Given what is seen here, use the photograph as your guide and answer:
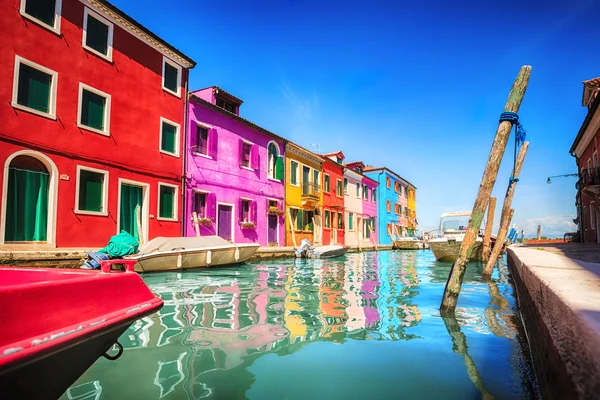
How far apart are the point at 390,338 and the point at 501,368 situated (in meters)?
1.09

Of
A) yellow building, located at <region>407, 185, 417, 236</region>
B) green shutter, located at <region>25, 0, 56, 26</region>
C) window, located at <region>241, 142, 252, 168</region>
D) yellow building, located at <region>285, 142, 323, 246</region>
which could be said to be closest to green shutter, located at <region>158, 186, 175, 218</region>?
window, located at <region>241, 142, 252, 168</region>

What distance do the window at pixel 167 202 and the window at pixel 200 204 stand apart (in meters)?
1.18

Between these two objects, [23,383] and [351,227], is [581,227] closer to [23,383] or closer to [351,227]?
[351,227]

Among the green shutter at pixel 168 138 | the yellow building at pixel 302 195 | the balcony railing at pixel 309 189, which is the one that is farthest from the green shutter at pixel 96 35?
the balcony railing at pixel 309 189

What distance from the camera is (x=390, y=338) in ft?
12.5

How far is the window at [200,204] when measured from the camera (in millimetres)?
15250

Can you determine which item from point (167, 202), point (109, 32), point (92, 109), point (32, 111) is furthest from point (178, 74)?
point (32, 111)

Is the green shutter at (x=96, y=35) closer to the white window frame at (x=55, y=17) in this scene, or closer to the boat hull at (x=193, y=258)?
the white window frame at (x=55, y=17)

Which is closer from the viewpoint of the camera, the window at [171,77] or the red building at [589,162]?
the red building at [589,162]

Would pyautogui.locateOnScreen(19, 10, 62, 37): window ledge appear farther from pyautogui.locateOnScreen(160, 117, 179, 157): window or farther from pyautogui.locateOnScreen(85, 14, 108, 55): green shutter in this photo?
pyautogui.locateOnScreen(160, 117, 179, 157): window

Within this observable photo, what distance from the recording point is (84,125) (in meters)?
11.1

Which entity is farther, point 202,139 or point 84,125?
point 202,139

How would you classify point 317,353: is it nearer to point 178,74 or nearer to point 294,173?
point 178,74

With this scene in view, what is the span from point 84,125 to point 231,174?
22.8 feet
